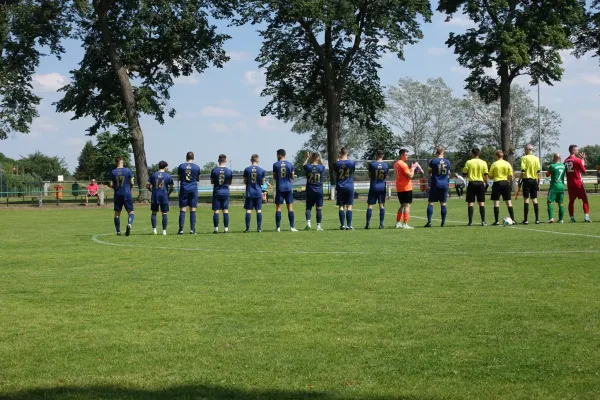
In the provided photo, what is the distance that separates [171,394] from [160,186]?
49.0 ft

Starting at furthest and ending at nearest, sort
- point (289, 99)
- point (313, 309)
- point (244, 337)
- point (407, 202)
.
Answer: point (289, 99) < point (407, 202) < point (313, 309) < point (244, 337)

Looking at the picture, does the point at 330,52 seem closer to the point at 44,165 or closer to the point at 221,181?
the point at 221,181

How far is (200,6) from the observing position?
171 feet

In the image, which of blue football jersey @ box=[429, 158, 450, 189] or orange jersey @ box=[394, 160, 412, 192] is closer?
orange jersey @ box=[394, 160, 412, 192]

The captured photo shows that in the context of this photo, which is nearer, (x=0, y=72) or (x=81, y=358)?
(x=81, y=358)

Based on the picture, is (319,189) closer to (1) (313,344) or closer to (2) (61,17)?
(1) (313,344)

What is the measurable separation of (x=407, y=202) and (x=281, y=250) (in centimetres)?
650

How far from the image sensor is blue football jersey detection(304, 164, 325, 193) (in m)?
20.5

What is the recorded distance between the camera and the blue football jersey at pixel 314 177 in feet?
67.2

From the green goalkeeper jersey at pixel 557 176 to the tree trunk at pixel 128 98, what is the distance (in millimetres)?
31808

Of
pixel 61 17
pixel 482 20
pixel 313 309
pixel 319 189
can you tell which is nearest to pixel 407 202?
pixel 319 189

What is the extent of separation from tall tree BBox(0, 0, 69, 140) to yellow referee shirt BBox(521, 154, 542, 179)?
39520mm

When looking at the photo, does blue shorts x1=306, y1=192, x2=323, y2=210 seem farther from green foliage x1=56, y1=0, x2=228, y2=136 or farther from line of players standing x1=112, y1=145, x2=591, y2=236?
green foliage x1=56, y1=0, x2=228, y2=136

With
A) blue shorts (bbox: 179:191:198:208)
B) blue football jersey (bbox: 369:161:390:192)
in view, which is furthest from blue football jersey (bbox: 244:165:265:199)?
blue football jersey (bbox: 369:161:390:192)
